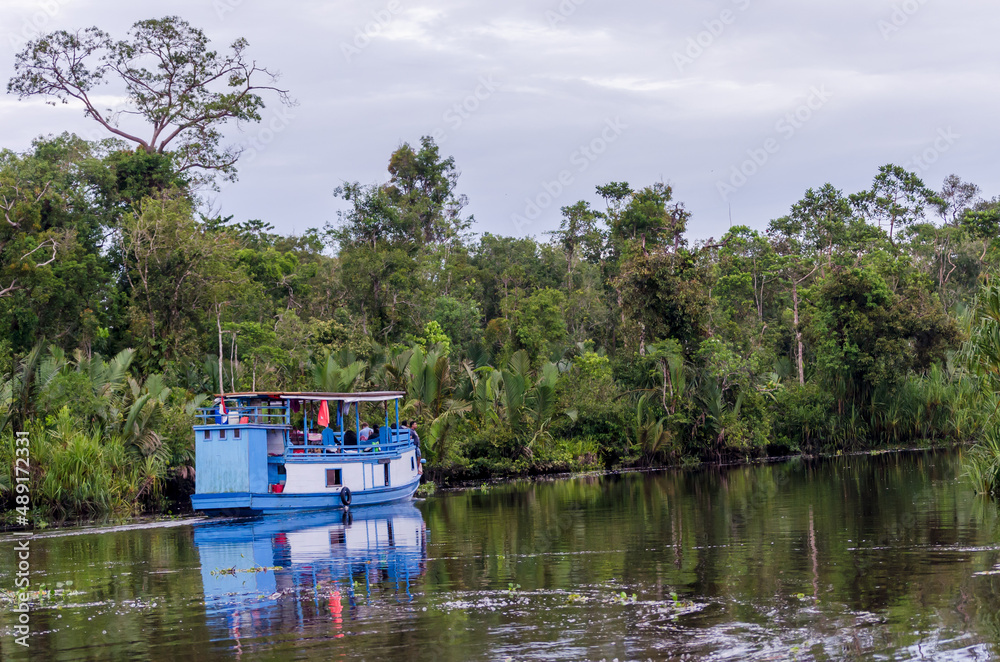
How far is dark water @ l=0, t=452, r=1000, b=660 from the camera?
11.7 metres

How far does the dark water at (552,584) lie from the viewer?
11734 millimetres

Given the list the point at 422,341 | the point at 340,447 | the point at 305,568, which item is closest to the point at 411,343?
the point at 422,341

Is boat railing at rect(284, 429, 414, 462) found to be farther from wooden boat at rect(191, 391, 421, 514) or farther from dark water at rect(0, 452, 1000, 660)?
dark water at rect(0, 452, 1000, 660)

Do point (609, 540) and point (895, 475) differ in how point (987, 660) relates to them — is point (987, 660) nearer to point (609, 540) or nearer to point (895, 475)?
point (609, 540)

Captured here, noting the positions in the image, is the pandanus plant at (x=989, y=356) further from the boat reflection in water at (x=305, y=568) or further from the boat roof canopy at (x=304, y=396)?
the boat roof canopy at (x=304, y=396)

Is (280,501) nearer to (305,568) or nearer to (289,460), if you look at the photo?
(289,460)

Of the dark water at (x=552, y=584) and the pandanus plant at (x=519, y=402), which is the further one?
the pandanus plant at (x=519, y=402)

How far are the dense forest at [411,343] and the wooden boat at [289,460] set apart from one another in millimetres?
2838

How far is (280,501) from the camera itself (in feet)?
98.8

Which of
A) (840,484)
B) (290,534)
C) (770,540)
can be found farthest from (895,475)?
(290,534)

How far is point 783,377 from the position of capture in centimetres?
5388

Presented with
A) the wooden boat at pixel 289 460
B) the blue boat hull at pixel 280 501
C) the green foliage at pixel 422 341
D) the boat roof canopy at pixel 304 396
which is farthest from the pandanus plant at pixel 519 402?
the boat roof canopy at pixel 304 396

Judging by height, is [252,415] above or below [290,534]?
above

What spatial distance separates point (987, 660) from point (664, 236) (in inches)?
1475
